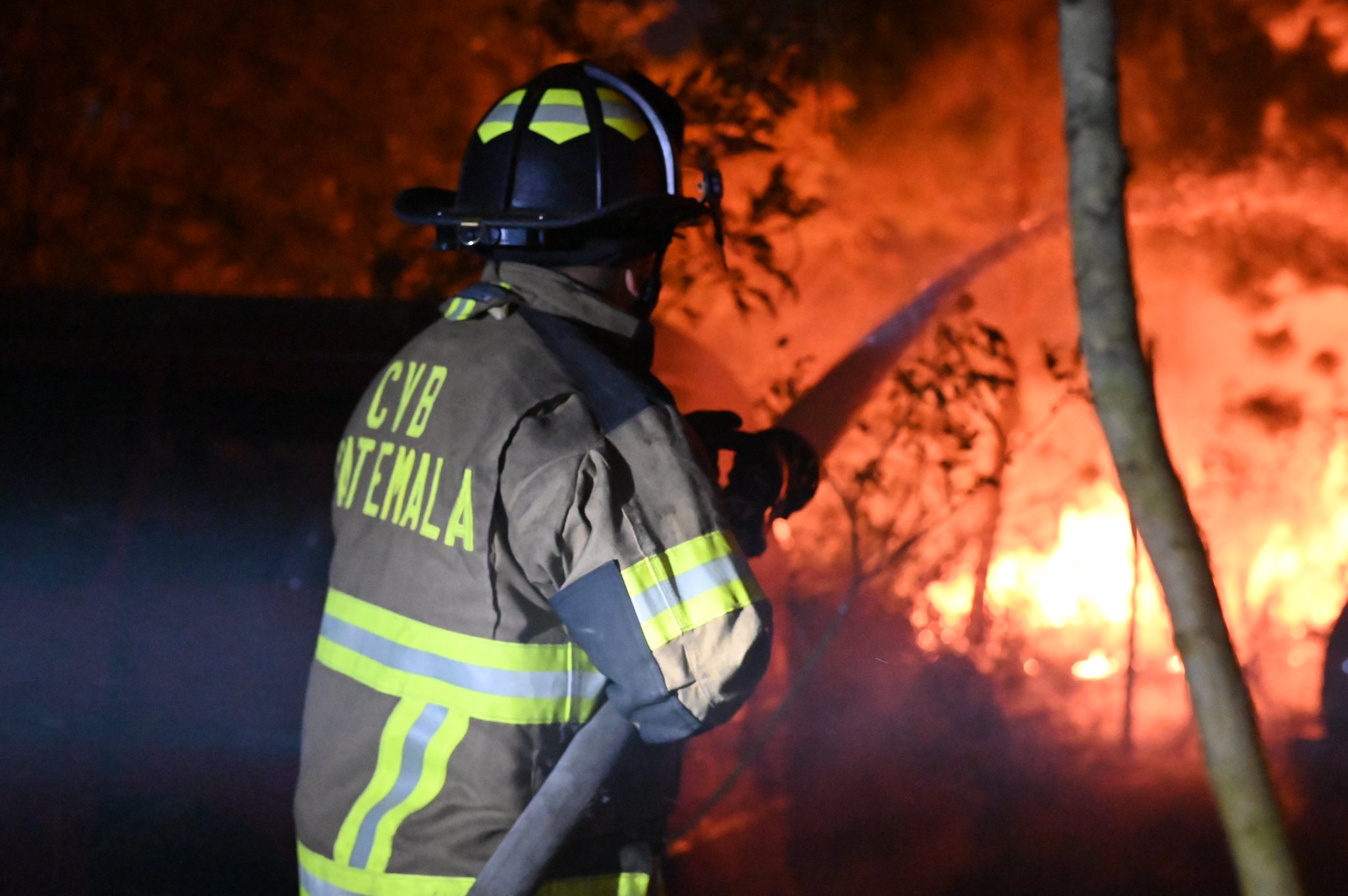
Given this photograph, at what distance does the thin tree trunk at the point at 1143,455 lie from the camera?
1.00 metres

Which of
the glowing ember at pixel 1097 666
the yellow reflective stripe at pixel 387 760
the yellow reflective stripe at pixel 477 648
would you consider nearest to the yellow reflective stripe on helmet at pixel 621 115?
the yellow reflective stripe at pixel 477 648

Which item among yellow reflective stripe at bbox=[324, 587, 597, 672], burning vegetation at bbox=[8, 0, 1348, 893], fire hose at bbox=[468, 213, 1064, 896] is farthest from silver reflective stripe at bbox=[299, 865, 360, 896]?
burning vegetation at bbox=[8, 0, 1348, 893]

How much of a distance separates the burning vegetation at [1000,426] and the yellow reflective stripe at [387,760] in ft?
6.72

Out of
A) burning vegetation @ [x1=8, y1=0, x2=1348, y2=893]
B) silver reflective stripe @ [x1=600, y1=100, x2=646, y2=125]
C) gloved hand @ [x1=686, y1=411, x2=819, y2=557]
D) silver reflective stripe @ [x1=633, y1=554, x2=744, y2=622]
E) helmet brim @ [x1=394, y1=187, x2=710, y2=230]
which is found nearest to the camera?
silver reflective stripe @ [x1=633, y1=554, x2=744, y2=622]

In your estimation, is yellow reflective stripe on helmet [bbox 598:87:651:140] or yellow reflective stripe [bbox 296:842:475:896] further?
yellow reflective stripe on helmet [bbox 598:87:651:140]

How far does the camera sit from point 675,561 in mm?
1191

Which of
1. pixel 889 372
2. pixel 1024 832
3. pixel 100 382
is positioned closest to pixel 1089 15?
pixel 889 372

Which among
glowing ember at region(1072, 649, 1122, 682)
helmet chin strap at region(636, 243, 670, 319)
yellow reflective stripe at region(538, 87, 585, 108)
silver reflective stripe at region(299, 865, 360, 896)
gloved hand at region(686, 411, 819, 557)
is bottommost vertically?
silver reflective stripe at region(299, 865, 360, 896)

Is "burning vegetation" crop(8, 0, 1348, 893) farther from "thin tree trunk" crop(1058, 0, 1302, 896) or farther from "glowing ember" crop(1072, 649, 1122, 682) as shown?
"thin tree trunk" crop(1058, 0, 1302, 896)

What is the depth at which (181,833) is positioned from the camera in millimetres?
2594

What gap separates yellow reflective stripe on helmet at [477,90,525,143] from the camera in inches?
59.0

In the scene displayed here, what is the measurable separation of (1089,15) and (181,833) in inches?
106

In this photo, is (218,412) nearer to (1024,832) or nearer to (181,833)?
(181,833)

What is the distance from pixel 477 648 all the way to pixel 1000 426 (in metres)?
2.50
